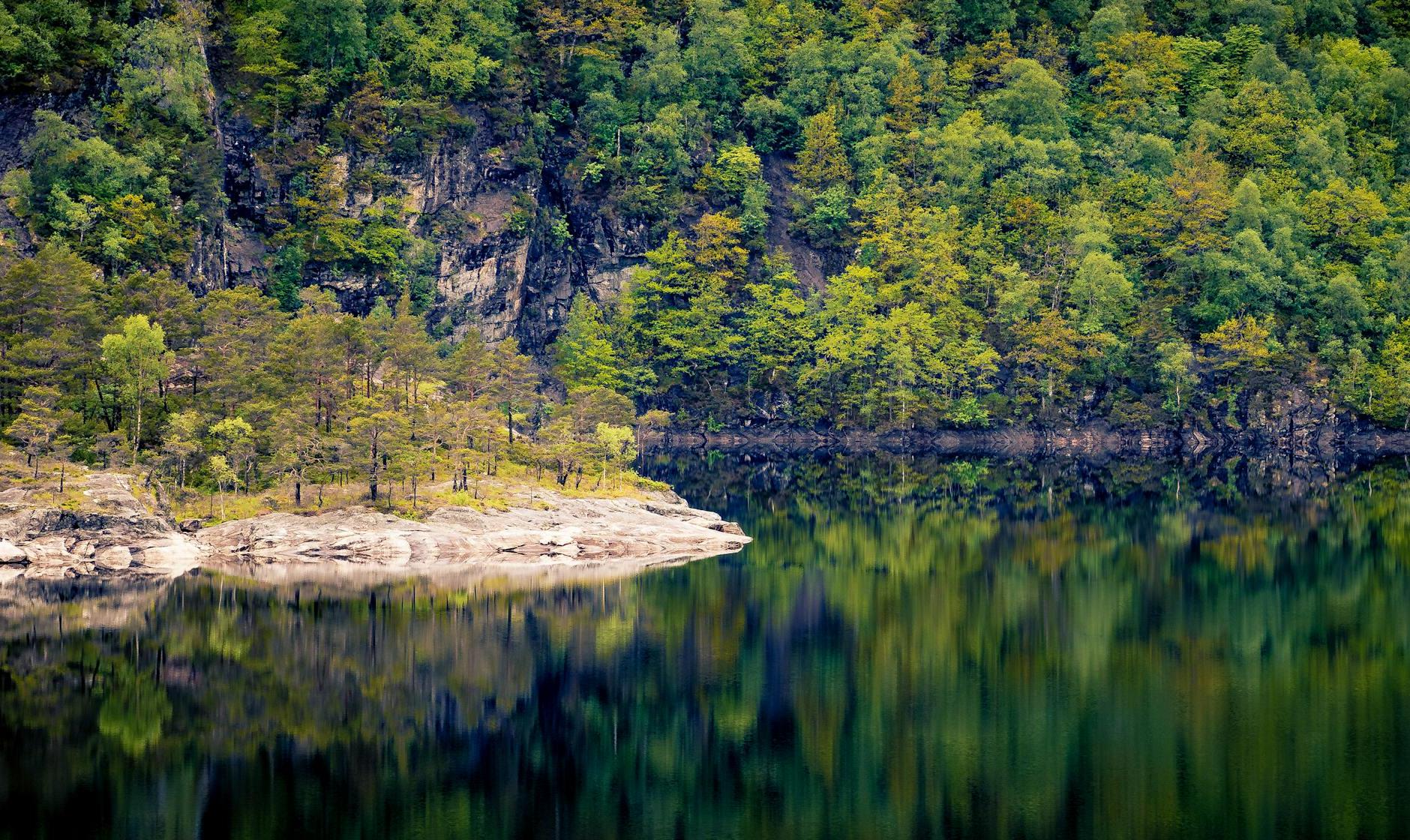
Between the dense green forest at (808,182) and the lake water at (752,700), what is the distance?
109ft

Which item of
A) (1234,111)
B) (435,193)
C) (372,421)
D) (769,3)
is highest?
(769,3)

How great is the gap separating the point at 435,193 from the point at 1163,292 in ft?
216

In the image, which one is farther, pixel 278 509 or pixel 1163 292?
pixel 1163 292

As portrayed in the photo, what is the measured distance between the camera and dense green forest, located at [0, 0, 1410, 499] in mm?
97812

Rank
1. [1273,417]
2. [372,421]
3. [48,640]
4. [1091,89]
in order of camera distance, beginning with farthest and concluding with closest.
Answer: [1091,89], [1273,417], [372,421], [48,640]

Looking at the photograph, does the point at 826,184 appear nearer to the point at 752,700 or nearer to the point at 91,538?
the point at 91,538

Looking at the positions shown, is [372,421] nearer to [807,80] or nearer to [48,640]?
[48,640]

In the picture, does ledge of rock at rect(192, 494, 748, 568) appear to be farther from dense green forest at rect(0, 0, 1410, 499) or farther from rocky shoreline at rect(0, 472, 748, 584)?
dense green forest at rect(0, 0, 1410, 499)

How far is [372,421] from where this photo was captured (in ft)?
222

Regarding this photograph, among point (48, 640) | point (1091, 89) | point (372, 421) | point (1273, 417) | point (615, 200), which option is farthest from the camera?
point (1091, 89)

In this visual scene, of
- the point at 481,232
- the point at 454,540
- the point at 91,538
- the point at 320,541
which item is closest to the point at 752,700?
the point at 454,540

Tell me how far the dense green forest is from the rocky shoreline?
1834 centimetres

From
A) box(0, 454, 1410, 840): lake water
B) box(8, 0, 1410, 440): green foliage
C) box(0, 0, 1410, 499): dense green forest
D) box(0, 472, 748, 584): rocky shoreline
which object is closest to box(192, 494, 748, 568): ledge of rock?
box(0, 472, 748, 584): rocky shoreline

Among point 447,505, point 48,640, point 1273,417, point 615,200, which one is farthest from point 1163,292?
point 48,640
